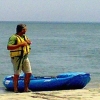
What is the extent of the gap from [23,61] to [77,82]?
219cm

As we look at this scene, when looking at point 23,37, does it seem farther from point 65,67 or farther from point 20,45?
point 65,67

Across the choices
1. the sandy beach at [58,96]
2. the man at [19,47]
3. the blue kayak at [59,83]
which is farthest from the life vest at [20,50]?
the blue kayak at [59,83]

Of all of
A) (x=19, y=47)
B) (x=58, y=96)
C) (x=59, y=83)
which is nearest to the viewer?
(x=58, y=96)

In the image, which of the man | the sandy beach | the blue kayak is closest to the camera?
the sandy beach

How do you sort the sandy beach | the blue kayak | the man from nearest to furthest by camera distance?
1. the sandy beach
2. the man
3. the blue kayak

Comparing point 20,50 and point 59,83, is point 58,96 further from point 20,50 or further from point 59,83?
point 59,83

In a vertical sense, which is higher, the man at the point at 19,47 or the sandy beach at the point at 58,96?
the man at the point at 19,47

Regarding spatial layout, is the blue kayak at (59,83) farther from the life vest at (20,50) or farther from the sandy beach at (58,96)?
the life vest at (20,50)

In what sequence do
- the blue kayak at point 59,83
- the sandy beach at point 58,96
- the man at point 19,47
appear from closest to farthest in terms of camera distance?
the sandy beach at point 58,96 → the man at point 19,47 → the blue kayak at point 59,83

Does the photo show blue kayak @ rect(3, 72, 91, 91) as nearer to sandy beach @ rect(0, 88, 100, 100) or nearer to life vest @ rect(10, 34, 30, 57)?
sandy beach @ rect(0, 88, 100, 100)

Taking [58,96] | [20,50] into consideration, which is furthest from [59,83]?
[58,96]

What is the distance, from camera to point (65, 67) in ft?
78.9

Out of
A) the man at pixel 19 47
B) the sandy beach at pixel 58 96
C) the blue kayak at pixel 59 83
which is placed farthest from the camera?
the blue kayak at pixel 59 83

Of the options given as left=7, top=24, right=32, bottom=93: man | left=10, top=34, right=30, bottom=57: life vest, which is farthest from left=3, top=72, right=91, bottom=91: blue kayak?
left=10, top=34, right=30, bottom=57: life vest
